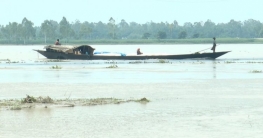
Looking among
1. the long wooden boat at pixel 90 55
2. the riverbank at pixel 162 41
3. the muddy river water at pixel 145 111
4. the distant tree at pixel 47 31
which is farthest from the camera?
the distant tree at pixel 47 31

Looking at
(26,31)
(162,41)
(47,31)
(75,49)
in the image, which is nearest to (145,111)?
(75,49)

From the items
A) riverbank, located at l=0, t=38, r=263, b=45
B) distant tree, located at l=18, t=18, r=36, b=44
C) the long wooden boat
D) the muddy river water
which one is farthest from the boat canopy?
distant tree, located at l=18, t=18, r=36, b=44

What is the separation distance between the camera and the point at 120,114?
61.0 feet

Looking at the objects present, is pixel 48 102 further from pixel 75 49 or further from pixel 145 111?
pixel 75 49

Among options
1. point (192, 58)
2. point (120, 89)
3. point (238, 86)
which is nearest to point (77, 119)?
point (120, 89)

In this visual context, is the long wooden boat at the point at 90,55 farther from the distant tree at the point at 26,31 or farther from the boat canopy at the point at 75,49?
the distant tree at the point at 26,31

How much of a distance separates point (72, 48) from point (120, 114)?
38.8m

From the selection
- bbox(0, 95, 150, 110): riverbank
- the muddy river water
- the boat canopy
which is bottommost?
the muddy river water

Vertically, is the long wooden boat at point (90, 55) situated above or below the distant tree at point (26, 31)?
below

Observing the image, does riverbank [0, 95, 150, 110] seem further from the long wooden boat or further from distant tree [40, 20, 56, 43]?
distant tree [40, 20, 56, 43]

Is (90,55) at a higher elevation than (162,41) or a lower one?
higher

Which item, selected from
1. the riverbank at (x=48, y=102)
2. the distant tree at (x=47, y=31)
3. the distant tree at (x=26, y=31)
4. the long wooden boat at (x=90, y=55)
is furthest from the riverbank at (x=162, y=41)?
the riverbank at (x=48, y=102)

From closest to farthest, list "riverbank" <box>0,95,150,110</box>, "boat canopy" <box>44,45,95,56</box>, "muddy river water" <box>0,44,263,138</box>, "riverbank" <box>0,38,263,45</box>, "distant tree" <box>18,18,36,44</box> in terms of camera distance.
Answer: "muddy river water" <box>0,44,263,138</box> < "riverbank" <box>0,95,150,110</box> < "boat canopy" <box>44,45,95,56</box> < "riverbank" <box>0,38,263,45</box> < "distant tree" <box>18,18,36,44</box>

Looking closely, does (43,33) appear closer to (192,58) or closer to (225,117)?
(192,58)
